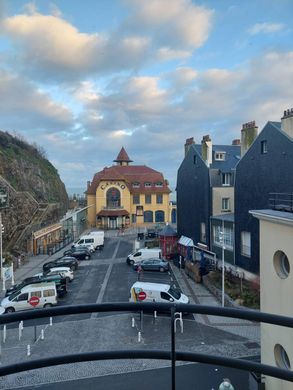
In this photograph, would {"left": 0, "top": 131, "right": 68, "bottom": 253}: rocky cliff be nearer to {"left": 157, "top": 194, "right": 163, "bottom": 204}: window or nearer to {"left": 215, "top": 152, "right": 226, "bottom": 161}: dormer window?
{"left": 157, "top": 194, "right": 163, "bottom": 204}: window

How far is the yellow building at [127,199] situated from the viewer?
50219 mm

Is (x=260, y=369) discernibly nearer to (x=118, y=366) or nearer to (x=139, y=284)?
(x=118, y=366)

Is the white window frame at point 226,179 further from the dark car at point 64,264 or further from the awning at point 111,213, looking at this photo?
the awning at point 111,213

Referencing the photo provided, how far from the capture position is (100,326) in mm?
14938

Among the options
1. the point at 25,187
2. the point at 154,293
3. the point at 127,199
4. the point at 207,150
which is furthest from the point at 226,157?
the point at 25,187

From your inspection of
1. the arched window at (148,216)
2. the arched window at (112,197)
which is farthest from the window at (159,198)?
the arched window at (112,197)

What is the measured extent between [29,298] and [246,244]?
13260mm

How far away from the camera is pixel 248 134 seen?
2205 centimetres

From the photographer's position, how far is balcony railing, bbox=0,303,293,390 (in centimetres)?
170

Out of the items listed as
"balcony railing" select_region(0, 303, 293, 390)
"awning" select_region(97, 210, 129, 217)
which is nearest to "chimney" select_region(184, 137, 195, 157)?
"awning" select_region(97, 210, 129, 217)

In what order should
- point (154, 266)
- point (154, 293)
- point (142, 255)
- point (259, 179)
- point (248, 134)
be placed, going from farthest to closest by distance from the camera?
point (142, 255) → point (154, 266) → point (248, 134) → point (259, 179) → point (154, 293)

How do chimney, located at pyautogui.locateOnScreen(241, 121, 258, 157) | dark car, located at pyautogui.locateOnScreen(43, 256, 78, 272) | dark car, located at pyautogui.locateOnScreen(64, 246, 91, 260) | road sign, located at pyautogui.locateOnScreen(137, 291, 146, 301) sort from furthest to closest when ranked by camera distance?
dark car, located at pyautogui.locateOnScreen(64, 246, 91, 260) < dark car, located at pyautogui.locateOnScreen(43, 256, 78, 272) < chimney, located at pyautogui.locateOnScreen(241, 121, 258, 157) < road sign, located at pyautogui.locateOnScreen(137, 291, 146, 301)

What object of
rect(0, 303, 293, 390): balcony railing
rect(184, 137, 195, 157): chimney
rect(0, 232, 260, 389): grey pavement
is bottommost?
rect(0, 232, 260, 389): grey pavement

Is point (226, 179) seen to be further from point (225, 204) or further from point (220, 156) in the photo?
point (220, 156)
